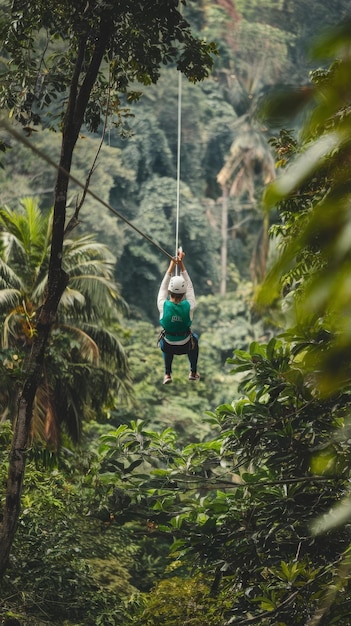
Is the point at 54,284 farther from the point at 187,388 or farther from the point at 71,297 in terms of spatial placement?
the point at 187,388

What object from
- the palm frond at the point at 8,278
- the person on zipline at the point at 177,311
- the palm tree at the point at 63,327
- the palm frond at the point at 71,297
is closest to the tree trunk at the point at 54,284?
the person on zipline at the point at 177,311

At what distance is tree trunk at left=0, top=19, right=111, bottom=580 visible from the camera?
582cm

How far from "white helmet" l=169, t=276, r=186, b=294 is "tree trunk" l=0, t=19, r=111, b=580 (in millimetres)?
698

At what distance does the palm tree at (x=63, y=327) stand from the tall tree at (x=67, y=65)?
366cm

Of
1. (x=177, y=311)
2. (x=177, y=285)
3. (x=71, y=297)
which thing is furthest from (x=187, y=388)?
(x=177, y=285)

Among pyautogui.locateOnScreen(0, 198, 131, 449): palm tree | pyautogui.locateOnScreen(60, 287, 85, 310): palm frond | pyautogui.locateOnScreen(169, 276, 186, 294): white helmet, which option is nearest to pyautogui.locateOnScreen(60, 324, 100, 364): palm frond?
pyautogui.locateOnScreen(0, 198, 131, 449): palm tree

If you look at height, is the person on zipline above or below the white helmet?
below

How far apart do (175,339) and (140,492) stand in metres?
1.85

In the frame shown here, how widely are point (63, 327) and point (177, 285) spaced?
5.49m

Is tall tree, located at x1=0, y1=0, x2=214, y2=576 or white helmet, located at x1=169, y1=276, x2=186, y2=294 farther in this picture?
white helmet, located at x1=169, y1=276, x2=186, y2=294

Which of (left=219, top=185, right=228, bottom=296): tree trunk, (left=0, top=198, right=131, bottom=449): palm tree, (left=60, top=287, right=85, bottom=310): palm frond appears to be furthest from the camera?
(left=219, top=185, right=228, bottom=296): tree trunk

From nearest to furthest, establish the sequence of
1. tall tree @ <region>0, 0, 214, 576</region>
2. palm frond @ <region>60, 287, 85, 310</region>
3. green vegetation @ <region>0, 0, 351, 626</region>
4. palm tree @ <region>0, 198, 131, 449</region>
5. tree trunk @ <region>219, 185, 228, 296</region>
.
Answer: green vegetation @ <region>0, 0, 351, 626</region> < tall tree @ <region>0, 0, 214, 576</region> < palm tree @ <region>0, 198, 131, 449</region> < palm frond @ <region>60, 287, 85, 310</region> < tree trunk @ <region>219, 185, 228, 296</region>

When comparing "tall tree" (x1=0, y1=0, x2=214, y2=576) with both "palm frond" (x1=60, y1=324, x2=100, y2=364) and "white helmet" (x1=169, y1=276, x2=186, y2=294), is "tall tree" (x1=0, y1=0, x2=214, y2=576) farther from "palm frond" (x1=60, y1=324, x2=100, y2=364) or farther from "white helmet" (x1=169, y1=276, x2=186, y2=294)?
"palm frond" (x1=60, y1=324, x2=100, y2=364)

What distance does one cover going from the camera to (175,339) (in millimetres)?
6266
